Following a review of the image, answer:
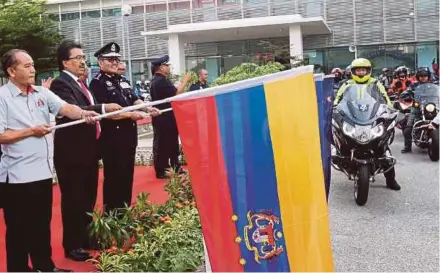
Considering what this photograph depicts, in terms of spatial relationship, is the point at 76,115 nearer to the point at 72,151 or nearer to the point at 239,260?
the point at 72,151

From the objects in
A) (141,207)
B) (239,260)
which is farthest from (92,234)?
(239,260)

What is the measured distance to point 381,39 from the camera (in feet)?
83.7

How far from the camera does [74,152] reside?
3746 mm

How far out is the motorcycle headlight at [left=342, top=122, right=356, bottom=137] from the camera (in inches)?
221

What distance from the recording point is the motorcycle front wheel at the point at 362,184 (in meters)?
5.48

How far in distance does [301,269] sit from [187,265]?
6.16 feet

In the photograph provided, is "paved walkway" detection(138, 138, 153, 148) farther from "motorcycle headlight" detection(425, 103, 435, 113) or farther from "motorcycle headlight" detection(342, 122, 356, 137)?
"motorcycle headlight" detection(342, 122, 356, 137)

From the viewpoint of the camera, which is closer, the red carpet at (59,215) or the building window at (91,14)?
the red carpet at (59,215)

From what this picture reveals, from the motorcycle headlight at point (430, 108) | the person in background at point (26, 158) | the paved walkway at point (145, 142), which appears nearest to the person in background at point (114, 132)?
the person in background at point (26, 158)

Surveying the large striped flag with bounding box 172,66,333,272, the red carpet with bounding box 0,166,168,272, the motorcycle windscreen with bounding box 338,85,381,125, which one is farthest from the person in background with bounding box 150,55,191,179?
the large striped flag with bounding box 172,66,333,272

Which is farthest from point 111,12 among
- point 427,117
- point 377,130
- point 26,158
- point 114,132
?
point 26,158

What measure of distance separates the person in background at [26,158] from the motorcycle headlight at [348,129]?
10.3 ft

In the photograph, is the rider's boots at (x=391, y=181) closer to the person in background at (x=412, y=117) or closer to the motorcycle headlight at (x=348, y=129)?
the motorcycle headlight at (x=348, y=129)

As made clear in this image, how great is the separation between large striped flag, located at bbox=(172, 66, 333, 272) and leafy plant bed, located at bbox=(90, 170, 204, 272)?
1822 millimetres
